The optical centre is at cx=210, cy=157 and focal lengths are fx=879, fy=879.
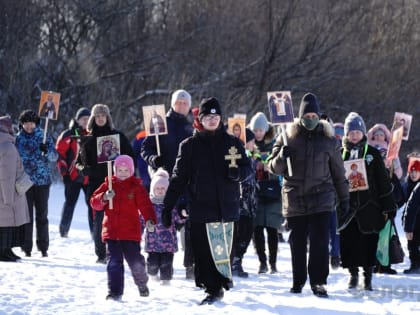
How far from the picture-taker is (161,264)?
873 centimetres

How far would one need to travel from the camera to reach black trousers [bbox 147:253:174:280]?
8641 millimetres

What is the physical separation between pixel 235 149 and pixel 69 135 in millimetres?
5761

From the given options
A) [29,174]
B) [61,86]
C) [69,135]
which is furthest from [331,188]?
[61,86]

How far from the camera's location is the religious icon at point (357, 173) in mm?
8328

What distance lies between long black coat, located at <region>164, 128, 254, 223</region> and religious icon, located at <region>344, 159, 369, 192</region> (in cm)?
144

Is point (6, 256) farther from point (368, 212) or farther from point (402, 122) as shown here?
point (402, 122)

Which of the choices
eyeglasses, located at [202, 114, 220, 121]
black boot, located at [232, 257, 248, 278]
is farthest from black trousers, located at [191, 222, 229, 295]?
black boot, located at [232, 257, 248, 278]

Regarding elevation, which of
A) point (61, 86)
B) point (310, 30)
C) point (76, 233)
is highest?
point (310, 30)

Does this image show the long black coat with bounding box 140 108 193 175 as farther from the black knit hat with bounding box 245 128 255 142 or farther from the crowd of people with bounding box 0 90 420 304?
the black knit hat with bounding box 245 128 255 142

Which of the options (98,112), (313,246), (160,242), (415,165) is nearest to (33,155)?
(98,112)

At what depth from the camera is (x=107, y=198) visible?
757cm

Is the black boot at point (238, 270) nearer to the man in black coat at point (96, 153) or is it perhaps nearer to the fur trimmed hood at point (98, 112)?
the man in black coat at point (96, 153)

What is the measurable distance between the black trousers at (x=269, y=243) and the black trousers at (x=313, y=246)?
1.90 m

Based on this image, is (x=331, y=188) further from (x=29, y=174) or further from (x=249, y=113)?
(x=249, y=113)
